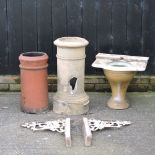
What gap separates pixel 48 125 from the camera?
19.7ft

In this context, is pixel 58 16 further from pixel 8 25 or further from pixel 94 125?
pixel 94 125

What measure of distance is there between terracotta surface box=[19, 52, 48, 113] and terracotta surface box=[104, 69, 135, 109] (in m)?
0.82

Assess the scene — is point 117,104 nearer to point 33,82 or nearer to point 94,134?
point 94,134

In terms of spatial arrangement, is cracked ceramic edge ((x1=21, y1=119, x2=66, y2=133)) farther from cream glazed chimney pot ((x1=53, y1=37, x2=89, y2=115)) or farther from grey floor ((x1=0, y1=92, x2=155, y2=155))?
cream glazed chimney pot ((x1=53, y1=37, x2=89, y2=115))

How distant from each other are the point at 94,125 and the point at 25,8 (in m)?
2.04

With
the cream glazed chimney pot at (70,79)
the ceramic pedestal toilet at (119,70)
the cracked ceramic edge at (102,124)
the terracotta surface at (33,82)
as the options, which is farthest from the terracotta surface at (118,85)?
the terracotta surface at (33,82)

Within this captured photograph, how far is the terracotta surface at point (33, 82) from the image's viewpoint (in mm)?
6359

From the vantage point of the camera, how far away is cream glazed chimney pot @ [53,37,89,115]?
6.32m

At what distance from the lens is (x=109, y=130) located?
235 inches

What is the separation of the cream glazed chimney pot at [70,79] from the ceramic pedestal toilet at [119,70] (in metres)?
0.27

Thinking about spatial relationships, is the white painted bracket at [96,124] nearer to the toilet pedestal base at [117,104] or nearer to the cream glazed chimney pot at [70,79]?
the cream glazed chimney pot at [70,79]

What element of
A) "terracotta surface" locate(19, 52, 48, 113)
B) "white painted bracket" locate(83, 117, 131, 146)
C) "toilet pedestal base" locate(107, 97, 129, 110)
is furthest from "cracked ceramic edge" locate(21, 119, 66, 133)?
"toilet pedestal base" locate(107, 97, 129, 110)

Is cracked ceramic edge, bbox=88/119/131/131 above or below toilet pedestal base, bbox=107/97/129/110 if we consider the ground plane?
below

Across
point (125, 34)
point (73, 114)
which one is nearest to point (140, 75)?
point (125, 34)
